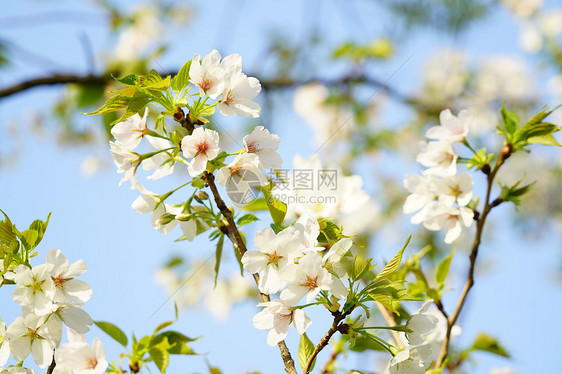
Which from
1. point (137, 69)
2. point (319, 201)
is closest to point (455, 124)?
point (319, 201)

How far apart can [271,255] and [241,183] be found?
10cm

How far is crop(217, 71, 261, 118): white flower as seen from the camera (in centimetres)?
62

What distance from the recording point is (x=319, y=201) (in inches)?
30.3

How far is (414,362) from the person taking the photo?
0.58 m

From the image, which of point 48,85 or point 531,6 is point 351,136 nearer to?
point 48,85

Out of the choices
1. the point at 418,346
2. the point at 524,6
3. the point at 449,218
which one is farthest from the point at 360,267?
the point at 524,6

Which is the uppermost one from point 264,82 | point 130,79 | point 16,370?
point 130,79

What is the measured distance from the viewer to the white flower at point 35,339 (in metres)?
0.59

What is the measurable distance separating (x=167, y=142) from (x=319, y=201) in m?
0.26

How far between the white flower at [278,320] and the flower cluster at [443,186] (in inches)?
13.0

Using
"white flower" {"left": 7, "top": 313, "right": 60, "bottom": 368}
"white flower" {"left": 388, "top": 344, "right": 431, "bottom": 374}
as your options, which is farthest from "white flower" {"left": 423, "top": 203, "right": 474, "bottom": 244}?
"white flower" {"left": 7, "top": 313, "right": 60, "bottom": 368}

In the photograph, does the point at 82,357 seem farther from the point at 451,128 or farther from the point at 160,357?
the point at 451,128

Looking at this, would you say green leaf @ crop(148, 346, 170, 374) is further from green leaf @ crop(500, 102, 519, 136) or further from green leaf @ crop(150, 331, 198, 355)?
green leaf @ crop(500, 102, 519, 136)

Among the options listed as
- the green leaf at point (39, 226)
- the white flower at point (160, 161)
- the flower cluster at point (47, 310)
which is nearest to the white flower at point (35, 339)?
the flower cluster at point (47, 310)
